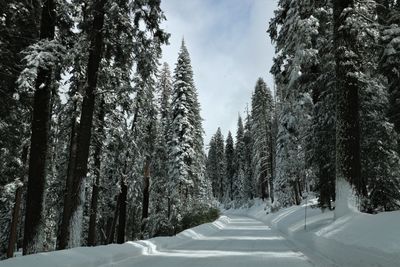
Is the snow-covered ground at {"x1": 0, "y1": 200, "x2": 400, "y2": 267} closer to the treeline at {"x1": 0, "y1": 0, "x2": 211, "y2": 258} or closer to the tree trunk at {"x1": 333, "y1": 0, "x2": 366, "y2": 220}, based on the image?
the tree trunk at {"x1": 333, "y1": 0, "x2": 366, "y2": 220}

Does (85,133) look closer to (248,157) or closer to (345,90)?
(345,90)

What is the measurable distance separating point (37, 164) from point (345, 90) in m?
9.48

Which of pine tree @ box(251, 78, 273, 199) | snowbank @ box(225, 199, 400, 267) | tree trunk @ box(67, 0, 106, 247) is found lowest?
snowbank @ box(225, 199, 400, 267)

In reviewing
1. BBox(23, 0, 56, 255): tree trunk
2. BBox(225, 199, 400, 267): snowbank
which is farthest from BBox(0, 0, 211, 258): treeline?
BBox(225, 199, 400, 267): snowbank

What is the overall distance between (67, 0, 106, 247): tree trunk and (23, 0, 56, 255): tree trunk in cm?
164

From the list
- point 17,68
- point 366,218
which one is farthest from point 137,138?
point 366,218

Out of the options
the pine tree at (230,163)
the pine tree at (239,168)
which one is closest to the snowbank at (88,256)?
the pine tree at (239,168)

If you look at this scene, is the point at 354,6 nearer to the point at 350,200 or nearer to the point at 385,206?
the point at 350,200

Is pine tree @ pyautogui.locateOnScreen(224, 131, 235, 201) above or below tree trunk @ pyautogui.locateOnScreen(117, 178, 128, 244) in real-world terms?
above

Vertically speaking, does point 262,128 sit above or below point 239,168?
above

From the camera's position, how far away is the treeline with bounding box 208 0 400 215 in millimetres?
12406

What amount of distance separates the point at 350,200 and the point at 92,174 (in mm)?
14742

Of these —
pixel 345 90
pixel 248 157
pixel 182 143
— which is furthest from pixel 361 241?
pixel 248 157

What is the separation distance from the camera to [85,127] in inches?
530
